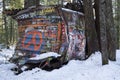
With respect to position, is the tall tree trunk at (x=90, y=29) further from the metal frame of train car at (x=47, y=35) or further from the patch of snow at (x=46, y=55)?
the patch of snow at (x=46, y=55)

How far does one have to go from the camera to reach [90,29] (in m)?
11.7

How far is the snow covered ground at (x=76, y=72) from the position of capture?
834 cm

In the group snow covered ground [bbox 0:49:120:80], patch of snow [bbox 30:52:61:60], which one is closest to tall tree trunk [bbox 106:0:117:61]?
snow covered ground [bbox 0:49:120:80]

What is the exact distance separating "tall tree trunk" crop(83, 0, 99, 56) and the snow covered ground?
2.35 ft

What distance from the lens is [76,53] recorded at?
11516 millimetres

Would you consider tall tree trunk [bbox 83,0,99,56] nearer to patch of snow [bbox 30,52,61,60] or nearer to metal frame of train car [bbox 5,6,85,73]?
metal frame of train car [bbox 5,6,85,73]

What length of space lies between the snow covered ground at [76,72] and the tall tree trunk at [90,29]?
716 millimetres

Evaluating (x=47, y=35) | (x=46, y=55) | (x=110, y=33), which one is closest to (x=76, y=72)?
(x=46, y=55)

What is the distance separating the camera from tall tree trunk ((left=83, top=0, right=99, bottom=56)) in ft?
38.3

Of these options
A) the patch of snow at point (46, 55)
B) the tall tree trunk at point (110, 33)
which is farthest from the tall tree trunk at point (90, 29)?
the patch of snow at point (46, 55)

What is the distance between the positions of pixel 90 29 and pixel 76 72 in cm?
323

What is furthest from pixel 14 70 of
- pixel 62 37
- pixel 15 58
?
pixel 62 37

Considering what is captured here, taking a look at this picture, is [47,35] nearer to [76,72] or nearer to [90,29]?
[90,29]

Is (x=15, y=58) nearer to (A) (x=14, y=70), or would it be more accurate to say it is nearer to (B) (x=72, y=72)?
(A) (x=14, y=70)
